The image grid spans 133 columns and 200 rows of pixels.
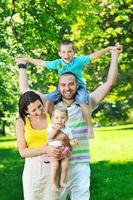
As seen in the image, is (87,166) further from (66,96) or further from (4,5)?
(4,5)

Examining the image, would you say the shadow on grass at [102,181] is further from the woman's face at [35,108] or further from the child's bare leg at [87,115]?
the woman's face at [35,108]

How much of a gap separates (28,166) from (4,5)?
10.1 meters

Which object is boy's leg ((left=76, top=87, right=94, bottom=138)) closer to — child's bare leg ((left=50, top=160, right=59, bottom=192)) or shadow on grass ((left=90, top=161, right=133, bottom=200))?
child's bare leg ((left=50, top=160, right=59, bottom=192))

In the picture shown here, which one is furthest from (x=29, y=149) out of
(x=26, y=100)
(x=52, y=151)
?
(x=26, y=100)

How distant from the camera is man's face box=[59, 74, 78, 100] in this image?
578cm

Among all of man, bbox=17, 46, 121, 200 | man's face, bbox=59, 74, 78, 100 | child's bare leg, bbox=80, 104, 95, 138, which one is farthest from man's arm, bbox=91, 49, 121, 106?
man's face, bbox=59, 74, 78, 100

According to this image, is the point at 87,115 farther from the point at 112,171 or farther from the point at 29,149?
the point at 112,171

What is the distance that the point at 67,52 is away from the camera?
6.83m

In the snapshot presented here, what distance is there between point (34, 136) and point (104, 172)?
8.99 m

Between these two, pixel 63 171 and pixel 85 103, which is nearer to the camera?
pixel 63 171

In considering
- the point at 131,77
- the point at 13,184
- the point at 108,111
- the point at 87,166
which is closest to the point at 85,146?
the point at 87,166

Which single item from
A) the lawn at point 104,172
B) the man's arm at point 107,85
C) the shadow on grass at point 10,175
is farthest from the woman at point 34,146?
the shadow on grass at point 10,175

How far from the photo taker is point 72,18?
1572 cm

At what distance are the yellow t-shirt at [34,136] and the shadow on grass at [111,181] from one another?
5474 millimetres
